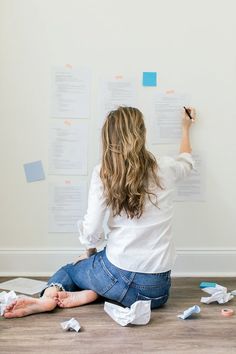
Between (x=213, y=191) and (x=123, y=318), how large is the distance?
42.0 inches

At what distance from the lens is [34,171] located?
8.28 feet

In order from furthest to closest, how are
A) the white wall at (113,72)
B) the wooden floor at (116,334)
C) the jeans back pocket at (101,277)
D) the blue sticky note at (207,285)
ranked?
1. the white wall at (113,72)
2. the blue sticky note at (207,285)
3. the jeans back pocket at (101,277)
4. the wooden floor at (116,334)

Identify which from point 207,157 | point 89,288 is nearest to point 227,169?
point 207,157

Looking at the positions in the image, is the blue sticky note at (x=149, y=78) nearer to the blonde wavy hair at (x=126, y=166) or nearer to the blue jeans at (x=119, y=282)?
the blonde wavy hair at (x=126, y=166)

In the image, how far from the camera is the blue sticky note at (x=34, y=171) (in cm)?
252

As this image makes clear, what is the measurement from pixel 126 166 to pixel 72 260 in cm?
91

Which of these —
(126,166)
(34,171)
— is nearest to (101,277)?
(126,166)

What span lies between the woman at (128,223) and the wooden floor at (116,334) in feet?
0.25

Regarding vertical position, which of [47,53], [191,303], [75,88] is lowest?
[191,303]

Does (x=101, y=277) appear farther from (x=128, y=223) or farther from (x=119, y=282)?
(x=128, y=223)

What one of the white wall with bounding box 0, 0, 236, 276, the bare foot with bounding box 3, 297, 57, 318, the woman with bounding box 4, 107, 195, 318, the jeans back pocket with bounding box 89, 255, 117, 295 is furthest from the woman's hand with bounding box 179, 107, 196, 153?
the bare foot with bounding box 3, 297, 57, 318

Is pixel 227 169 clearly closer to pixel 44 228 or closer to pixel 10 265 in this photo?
pixel 44 228

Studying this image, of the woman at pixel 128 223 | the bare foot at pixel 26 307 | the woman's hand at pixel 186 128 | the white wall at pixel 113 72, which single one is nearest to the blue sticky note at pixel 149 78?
the white wall at pixel 113 72

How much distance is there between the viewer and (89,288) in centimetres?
205
